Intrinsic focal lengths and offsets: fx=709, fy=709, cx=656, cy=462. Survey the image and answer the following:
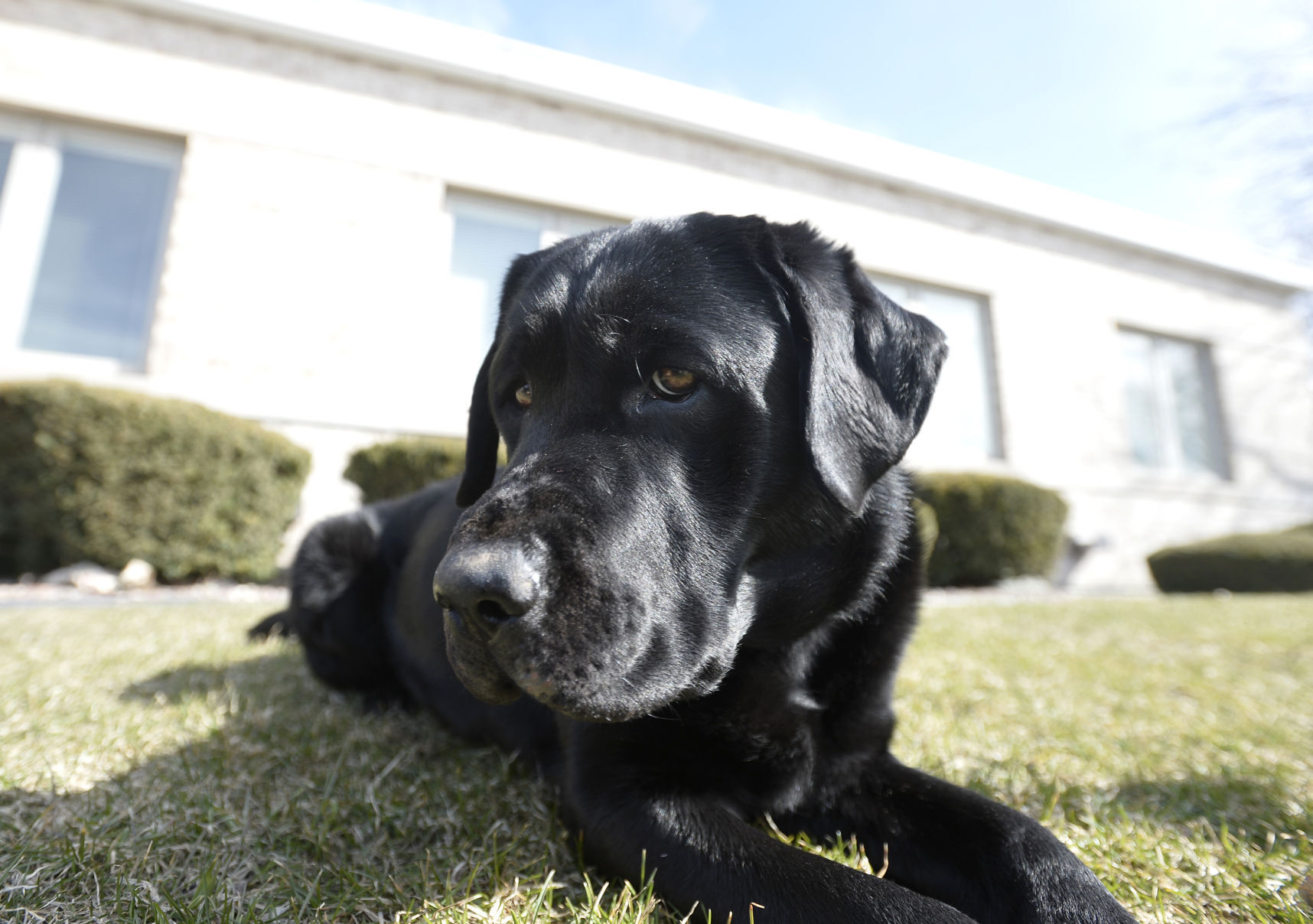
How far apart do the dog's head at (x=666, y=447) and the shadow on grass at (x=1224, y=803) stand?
3.83 feet

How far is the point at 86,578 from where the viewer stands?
21.8 ft

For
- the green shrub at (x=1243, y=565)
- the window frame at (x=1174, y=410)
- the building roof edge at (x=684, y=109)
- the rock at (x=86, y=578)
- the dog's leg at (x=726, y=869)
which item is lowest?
the dog's leg at (x=726, y=869)

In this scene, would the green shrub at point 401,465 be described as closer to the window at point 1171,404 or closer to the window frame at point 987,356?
the window frame at point 987,356

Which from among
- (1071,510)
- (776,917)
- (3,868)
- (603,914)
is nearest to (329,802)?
(3,868)

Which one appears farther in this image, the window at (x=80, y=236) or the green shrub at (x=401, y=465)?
the window at (x=80, y=236)

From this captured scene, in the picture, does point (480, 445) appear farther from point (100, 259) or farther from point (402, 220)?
point (100, 259)

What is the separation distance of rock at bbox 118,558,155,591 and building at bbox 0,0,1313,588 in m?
2.30

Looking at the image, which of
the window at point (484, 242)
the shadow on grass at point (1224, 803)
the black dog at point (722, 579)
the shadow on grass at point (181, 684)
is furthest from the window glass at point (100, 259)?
the shadow on grass at point (1224, 803)

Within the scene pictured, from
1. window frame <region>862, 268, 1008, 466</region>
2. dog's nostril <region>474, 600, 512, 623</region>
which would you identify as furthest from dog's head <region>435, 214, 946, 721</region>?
window frame <region>862, 268, 1008, 466</region>

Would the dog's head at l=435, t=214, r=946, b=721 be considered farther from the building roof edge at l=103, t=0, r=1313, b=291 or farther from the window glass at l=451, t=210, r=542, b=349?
the building roof edge at l=103, t=0, r=1313, b=291

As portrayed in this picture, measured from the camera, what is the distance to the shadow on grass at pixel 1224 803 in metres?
1.81

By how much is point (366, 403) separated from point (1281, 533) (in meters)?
14.6

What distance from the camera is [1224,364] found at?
15523 millimetres

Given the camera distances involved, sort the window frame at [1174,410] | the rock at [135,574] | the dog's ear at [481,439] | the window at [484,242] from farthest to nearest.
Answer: the window frame at [1174,410], the window at [484,242], the rock at [135,574], the dog's ear at [481,439]
